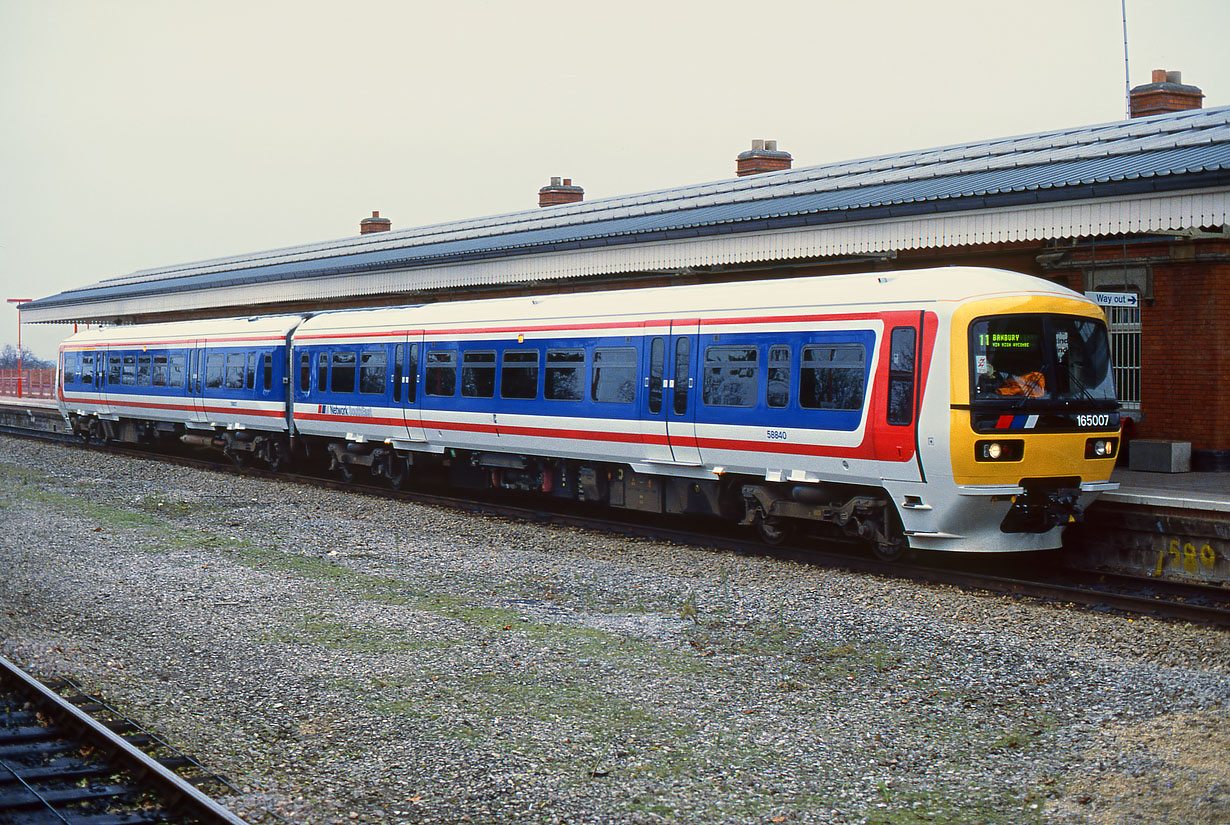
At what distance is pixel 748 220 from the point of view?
17.8 m

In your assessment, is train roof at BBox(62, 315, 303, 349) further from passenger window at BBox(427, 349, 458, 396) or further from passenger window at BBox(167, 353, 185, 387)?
passenger window at BBox(427, 349, 458, 396)

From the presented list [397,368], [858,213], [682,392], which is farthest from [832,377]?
[397,368]

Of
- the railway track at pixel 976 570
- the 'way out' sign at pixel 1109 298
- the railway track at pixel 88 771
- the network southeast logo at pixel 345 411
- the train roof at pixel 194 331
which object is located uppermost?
the train roof at pixel 194 331

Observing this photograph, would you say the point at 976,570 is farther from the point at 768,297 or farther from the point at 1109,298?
the point at 768,297

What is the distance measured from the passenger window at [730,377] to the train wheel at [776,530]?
1391 mm

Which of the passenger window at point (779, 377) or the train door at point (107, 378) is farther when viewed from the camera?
the train door at point (107, 378)

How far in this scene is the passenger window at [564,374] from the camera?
1559cm

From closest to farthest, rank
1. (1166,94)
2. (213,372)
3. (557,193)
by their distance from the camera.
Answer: (1166,94)
(213,372)
(557,193)

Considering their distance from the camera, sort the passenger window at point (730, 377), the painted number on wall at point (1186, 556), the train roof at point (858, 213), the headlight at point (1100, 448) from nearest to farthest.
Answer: the painted number on wall at point (1186, 556) < the headlight at point (1100, 448) < the passenger window at point (730, 377) < the train roof at point (858, 213)

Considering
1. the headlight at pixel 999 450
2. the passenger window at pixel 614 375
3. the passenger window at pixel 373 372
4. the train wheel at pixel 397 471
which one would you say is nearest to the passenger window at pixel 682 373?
the passenger window at pixel 614 375

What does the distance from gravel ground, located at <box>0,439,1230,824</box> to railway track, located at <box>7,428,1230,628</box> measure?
42 cm

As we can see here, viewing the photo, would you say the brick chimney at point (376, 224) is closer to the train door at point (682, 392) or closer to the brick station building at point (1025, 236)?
the brick station building at point (1025, 236)

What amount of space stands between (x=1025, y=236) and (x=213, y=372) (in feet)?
56.3

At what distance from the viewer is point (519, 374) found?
16.6 m
